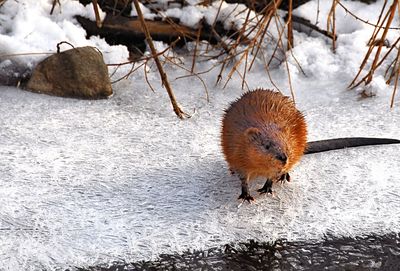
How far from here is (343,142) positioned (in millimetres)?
4312

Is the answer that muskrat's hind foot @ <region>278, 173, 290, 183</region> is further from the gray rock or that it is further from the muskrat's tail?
the gray rock

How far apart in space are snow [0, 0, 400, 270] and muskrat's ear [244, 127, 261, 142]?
1.26 feet

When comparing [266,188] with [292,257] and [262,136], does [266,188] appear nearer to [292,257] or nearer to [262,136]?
[262,136]

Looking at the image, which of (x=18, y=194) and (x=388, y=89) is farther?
(x=388, y=89)

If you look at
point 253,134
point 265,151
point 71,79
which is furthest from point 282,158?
point 71,79

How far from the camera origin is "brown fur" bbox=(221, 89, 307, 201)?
3598mm

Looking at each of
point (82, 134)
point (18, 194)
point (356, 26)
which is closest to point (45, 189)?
point (18, 194)

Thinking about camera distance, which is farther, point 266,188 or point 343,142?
point 343,142

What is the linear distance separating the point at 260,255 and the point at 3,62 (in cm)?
265

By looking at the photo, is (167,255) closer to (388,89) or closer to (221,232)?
(221,232)

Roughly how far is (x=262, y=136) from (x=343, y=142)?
893 mm

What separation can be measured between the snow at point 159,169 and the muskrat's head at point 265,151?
0.27 m

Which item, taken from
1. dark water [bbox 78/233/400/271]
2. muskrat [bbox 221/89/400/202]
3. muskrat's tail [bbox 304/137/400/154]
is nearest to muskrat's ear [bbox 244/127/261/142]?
muskrat [bbox 221/89/400/202]

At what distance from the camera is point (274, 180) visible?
396 centimetres
